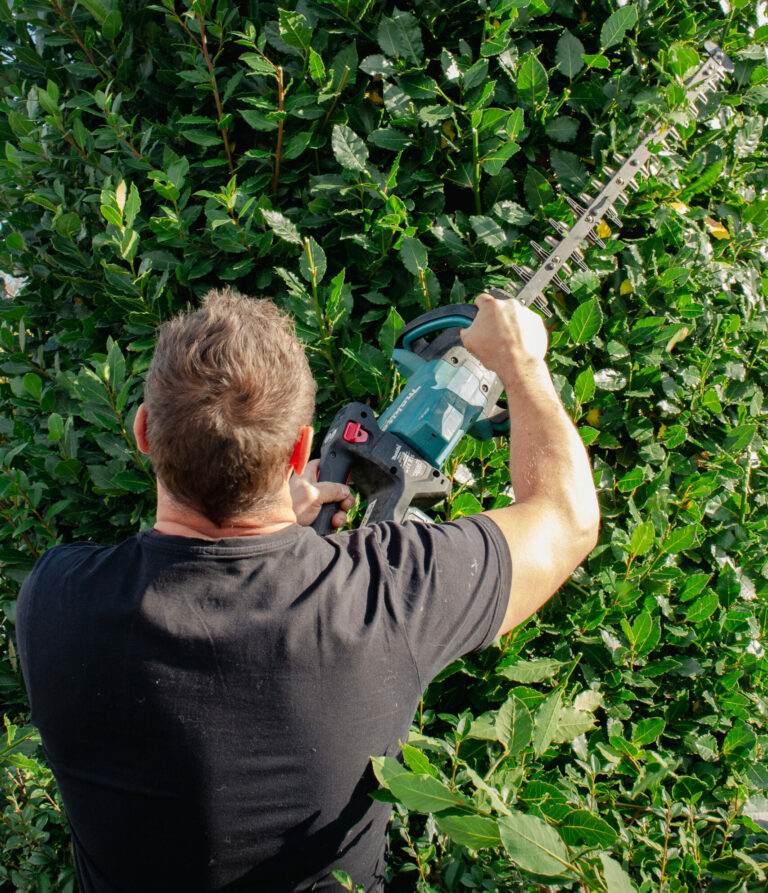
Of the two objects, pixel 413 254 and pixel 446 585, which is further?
pixel 413 254

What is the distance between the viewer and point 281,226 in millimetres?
2098

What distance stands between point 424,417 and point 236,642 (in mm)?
943

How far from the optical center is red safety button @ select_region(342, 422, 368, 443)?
200cm

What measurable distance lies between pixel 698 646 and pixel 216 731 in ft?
5.66

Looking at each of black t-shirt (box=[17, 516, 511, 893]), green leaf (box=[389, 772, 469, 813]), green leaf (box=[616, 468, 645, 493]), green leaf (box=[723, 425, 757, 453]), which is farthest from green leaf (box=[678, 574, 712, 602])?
green leaf (box=[389, 772, 469, 813])

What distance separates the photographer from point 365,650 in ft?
4.36

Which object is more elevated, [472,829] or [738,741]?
[472,829]

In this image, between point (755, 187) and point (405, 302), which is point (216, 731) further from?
point (755, 187)

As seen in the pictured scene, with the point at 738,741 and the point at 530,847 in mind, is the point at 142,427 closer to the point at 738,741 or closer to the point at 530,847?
the point at 530,847

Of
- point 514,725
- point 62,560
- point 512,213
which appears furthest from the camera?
point 512,213

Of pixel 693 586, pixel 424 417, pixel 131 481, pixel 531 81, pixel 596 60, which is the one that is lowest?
pixel 131 481

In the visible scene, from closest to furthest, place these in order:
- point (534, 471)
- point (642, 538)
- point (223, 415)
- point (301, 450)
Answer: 1. point (223, 415)
2. point (301, 450)
3. point (534, 471)
4. point (642, 538)

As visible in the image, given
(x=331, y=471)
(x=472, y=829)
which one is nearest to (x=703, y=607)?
(x=331, y=471)

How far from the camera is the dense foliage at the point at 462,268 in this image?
206 centimetres
